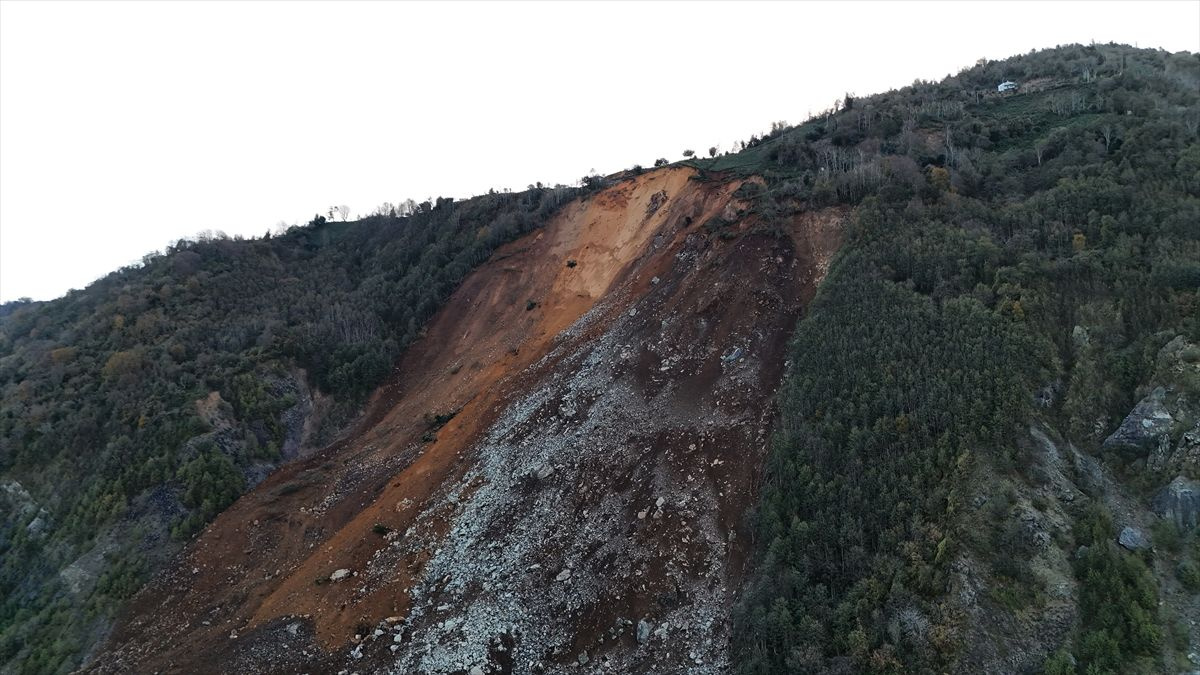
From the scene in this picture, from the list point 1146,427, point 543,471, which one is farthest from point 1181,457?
point 543,471

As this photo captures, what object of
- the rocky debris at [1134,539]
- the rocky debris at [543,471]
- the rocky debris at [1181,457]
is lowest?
the rocky debris at [1134,539]

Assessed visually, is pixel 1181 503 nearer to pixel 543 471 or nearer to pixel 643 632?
pixel 643 632

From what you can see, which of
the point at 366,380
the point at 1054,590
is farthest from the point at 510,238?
the point at 1054,590

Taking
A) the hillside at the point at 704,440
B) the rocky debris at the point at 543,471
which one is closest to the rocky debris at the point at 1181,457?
the hillside at the point at 704,440

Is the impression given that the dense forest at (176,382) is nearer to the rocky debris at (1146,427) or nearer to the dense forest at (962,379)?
the dense forest at (962,379)

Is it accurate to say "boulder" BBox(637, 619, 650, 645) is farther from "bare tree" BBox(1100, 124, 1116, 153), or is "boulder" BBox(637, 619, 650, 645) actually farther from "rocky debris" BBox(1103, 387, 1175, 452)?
"bare tree" BBox(1100, 124, 1116, 153)

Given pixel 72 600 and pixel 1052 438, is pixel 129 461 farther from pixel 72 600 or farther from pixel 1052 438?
pixel 1052 438
